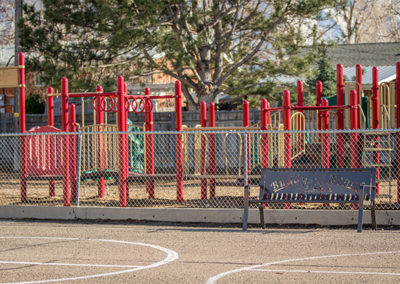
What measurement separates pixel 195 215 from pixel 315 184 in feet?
7.54

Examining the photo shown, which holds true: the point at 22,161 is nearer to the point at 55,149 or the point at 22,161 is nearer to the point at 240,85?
the point at 55,149

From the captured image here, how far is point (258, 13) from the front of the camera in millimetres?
20703

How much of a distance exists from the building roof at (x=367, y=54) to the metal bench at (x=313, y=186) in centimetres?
2170

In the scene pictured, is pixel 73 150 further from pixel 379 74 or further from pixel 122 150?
pixel 379 74

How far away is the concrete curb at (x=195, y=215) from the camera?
1075cm

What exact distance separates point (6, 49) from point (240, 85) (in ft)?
71.2

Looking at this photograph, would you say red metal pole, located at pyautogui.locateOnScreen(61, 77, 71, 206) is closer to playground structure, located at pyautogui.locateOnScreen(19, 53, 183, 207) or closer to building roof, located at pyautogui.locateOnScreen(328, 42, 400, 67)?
playground structure, located at pyautogui.locateOnScreen(19, 53, 183, 207)

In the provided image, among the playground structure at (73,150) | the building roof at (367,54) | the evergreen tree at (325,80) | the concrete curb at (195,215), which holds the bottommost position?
the concrete curb at (195,215)

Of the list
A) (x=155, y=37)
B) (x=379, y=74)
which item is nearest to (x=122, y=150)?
(x=155, y=37)

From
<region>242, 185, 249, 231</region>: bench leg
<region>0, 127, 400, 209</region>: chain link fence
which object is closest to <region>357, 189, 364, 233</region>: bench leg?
<region>242, 185, 249, 231</region>: bench leg

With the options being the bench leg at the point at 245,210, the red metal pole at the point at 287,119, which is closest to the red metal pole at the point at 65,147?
the bench leg at the point at 245,210

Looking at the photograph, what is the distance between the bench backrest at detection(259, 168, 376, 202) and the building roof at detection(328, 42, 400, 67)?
21699 millimetres

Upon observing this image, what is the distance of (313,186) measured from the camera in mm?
10594

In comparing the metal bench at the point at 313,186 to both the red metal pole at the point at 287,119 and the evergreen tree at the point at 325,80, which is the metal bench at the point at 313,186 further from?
the evergreen tree at the point at 325,80
